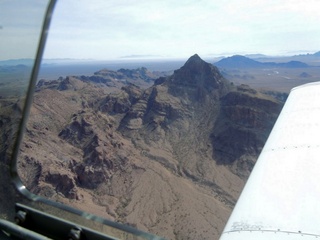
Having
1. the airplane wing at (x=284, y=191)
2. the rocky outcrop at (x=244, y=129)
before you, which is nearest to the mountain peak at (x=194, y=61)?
the rocky outcrop at (x=244, y=129)

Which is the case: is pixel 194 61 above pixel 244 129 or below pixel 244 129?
above

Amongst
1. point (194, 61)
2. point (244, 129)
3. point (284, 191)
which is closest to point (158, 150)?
point (244, 129)

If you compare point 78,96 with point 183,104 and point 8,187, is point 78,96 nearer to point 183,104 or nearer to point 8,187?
point 183,104

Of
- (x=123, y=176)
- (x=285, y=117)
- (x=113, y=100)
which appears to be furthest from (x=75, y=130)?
(x=285, y=117)

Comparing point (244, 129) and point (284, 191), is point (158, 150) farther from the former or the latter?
point (284, 191)

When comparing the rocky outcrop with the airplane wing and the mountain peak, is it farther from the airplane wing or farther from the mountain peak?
the airplane wing

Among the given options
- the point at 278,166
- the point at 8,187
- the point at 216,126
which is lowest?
the point at 216,126
